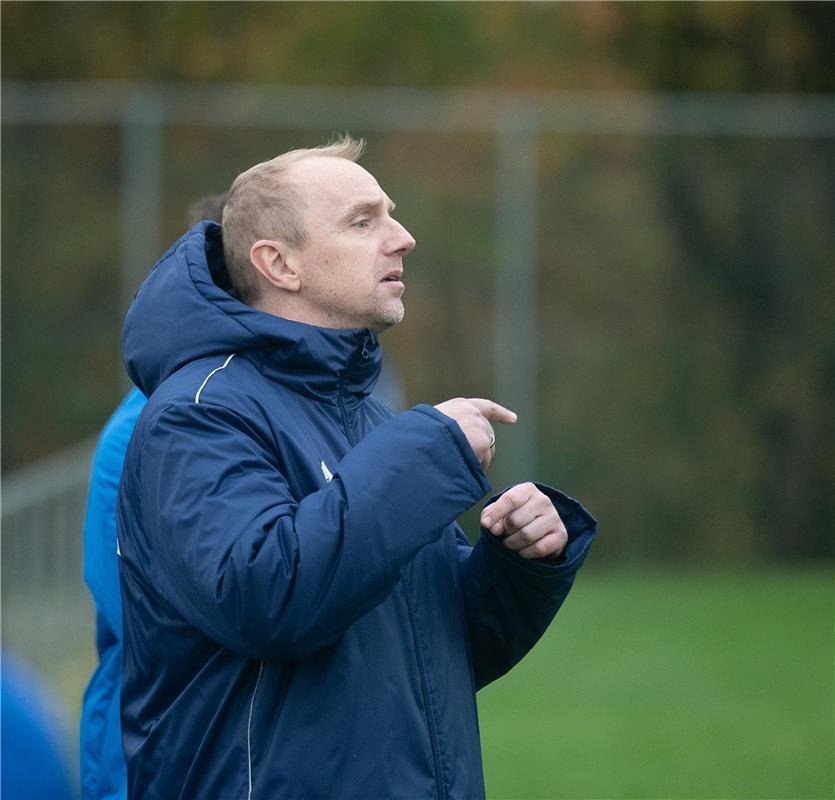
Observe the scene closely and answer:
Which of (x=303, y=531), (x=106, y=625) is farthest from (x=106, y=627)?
(x=303, y=531)

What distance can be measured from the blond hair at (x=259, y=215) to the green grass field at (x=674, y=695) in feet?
10.9

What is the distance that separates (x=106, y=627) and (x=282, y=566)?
1089 millimetres

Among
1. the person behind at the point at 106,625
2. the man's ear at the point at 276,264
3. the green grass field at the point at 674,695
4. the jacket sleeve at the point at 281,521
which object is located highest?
the man's ear at the point at 276,264

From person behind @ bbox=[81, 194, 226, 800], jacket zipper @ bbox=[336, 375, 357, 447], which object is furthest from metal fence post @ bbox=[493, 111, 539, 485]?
jacket zipper @ bbox=[336, 375, 357, 447]

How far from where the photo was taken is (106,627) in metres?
2.95

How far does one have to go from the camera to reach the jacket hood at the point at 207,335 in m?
2.28

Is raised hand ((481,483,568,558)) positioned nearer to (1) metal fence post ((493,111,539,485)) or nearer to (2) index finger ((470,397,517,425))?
(2) index finger ((470,397,517,425))

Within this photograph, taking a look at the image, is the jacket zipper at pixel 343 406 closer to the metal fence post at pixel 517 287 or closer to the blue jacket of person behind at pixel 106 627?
the blue jacket of person behind at pixel 106 627

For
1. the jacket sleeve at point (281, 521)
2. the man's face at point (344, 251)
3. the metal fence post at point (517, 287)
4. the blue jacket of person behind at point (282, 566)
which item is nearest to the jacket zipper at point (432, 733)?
the blue jacket of person behind at point (282, 566)

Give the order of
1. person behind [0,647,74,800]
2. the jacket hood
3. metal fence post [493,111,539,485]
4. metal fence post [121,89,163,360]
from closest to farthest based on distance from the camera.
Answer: person behind [0,647,74,800]
the jacket hood
metal fence post [493,111,539,485]
metal fence post [121,89,163,360]

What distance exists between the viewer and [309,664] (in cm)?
215

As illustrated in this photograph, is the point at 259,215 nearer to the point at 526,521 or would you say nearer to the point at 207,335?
the point at 207,335

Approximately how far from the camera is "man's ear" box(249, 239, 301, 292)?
2.41 metres

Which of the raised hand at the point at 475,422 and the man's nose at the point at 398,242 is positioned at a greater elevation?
the man's nose at the point at 398,242
